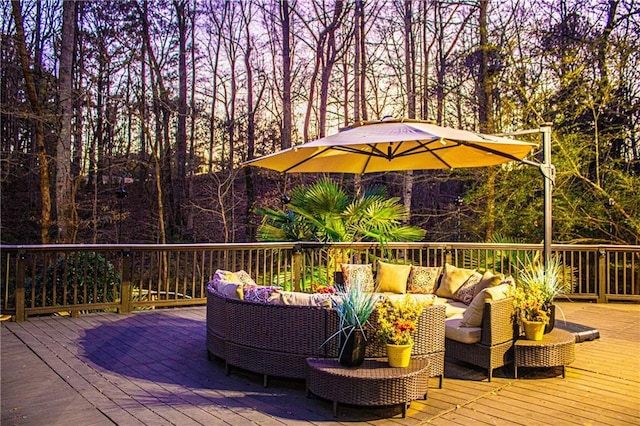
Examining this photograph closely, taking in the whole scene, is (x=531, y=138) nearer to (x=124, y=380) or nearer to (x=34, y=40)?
(x=124, y=380)

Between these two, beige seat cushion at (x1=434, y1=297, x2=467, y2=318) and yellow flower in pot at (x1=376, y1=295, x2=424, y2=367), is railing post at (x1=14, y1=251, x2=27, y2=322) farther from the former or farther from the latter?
beige seat cushion at (x1=434, y1=297, x2=467, y2=318)

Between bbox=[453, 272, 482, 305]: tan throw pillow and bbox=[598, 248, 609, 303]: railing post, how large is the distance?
305 centimetres

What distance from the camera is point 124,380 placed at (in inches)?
155

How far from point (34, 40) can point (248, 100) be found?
6094mm

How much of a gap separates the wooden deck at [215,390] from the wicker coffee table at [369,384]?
0.13m

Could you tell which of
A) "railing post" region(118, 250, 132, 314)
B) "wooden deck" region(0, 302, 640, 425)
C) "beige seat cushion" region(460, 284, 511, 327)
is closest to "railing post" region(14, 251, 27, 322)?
"wooden deck" region(0, 302, 640, 425)

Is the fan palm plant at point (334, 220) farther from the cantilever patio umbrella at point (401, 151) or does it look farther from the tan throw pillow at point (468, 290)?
the tan throw pillow at point (468, 290)

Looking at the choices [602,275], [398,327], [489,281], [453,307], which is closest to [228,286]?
[398,327]

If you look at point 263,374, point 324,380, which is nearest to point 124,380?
point 263,374

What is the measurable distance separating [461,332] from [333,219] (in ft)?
11.4

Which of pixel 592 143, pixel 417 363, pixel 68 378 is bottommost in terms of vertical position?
pixel 68 378

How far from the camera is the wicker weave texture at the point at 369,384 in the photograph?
10.6 feet

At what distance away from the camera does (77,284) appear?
6527 millimetres

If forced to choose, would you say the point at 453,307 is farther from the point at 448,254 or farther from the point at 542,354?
the point at 448,254
